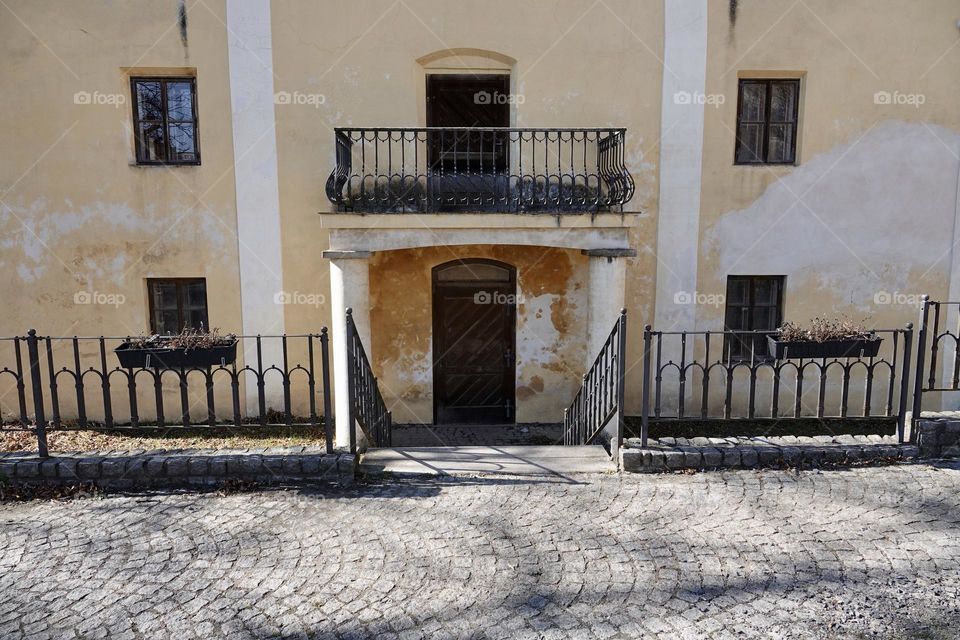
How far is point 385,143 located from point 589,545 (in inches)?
255

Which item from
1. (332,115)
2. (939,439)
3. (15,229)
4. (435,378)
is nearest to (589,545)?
(939,439)

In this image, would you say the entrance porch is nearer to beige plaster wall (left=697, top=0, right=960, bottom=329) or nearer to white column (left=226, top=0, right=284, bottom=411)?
white column (left=226, top=0, right=284, bottom=411)

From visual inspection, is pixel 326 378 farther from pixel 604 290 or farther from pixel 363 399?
pixel 604 290

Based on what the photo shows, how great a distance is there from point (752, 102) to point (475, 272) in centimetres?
479

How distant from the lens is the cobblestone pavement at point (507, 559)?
4047 mm

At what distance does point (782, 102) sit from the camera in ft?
31.7

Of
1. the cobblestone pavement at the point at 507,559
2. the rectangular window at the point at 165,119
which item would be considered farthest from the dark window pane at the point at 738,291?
the rectangular window at the point at 165,119

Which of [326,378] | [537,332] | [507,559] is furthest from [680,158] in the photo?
[507,559]

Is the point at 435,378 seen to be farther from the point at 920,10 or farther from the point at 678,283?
the point at 920,10

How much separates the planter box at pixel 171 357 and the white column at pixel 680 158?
627 cm

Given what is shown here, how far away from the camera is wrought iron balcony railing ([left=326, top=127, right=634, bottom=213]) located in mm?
8516

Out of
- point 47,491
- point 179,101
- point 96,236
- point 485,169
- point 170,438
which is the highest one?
point 179,101

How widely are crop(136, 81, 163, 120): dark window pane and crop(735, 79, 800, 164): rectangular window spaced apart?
841cm

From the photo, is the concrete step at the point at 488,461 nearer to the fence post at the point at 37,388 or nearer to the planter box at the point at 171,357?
the planter box at the point at 171,357
